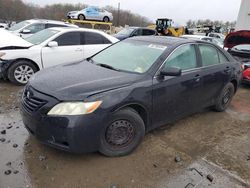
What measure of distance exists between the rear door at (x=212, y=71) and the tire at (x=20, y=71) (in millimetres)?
4103

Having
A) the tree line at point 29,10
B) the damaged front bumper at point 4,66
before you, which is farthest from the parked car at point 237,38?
the tree line at point 29,10

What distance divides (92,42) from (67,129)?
4871mm

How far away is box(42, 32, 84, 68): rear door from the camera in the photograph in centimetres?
646

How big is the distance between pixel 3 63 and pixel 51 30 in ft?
5.98

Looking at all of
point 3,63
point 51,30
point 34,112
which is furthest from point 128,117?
point 51,30

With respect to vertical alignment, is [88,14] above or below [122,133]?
above

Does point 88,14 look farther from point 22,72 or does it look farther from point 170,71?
A: point 170,71

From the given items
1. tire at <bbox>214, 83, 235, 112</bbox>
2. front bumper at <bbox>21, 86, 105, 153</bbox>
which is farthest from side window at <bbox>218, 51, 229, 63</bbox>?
front bumper at <bbox>21, 86, 105, 153</bbox>

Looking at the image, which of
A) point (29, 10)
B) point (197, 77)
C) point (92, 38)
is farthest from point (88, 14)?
point (29, 10)

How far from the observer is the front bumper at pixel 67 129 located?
2.85 m

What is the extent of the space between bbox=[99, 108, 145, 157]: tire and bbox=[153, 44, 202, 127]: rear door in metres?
0.38

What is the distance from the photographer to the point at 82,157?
3.30 m

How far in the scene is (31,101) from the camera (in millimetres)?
3070

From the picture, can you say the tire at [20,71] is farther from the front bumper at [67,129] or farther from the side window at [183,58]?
the side window at [183,58]
